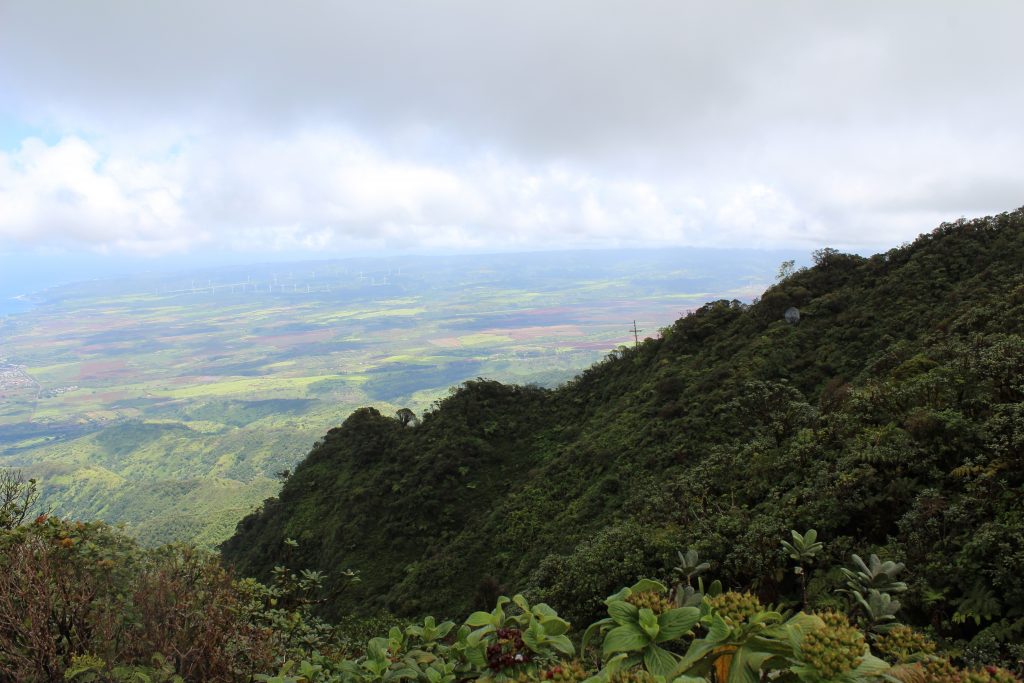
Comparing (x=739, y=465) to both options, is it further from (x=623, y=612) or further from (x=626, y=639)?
(x=626, y=639)

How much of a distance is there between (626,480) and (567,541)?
236 centimetres

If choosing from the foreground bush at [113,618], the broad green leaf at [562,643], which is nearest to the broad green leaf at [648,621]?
the broad green leaf at [562,643]

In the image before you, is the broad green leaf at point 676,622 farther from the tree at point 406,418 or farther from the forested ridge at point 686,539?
the tree at point 406,418

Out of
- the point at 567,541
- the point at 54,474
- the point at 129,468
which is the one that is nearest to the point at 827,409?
the point at 567,541

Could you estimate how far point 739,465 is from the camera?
9.52 meters

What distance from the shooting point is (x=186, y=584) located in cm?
484

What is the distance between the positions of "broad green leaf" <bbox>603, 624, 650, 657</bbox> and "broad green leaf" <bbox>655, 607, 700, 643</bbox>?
53 mm

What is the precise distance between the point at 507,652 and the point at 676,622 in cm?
76

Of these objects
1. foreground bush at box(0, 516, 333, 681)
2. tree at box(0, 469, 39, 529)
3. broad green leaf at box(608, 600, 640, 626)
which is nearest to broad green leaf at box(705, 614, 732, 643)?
broad green leaf at box(608, 600, 640, 626)

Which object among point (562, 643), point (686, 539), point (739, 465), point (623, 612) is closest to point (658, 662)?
point (623, 612)

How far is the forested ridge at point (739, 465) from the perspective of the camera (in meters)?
5.09

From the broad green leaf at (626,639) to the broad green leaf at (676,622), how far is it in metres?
0.05

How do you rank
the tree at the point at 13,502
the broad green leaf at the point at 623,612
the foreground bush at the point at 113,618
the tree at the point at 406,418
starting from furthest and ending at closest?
the tree at the point at 406,418 < the tree at the point at 13,502 < the foreground bush at the point at 113,618 < the broad green leaf at the point at 623,612

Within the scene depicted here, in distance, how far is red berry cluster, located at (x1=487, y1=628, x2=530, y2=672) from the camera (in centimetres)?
202
